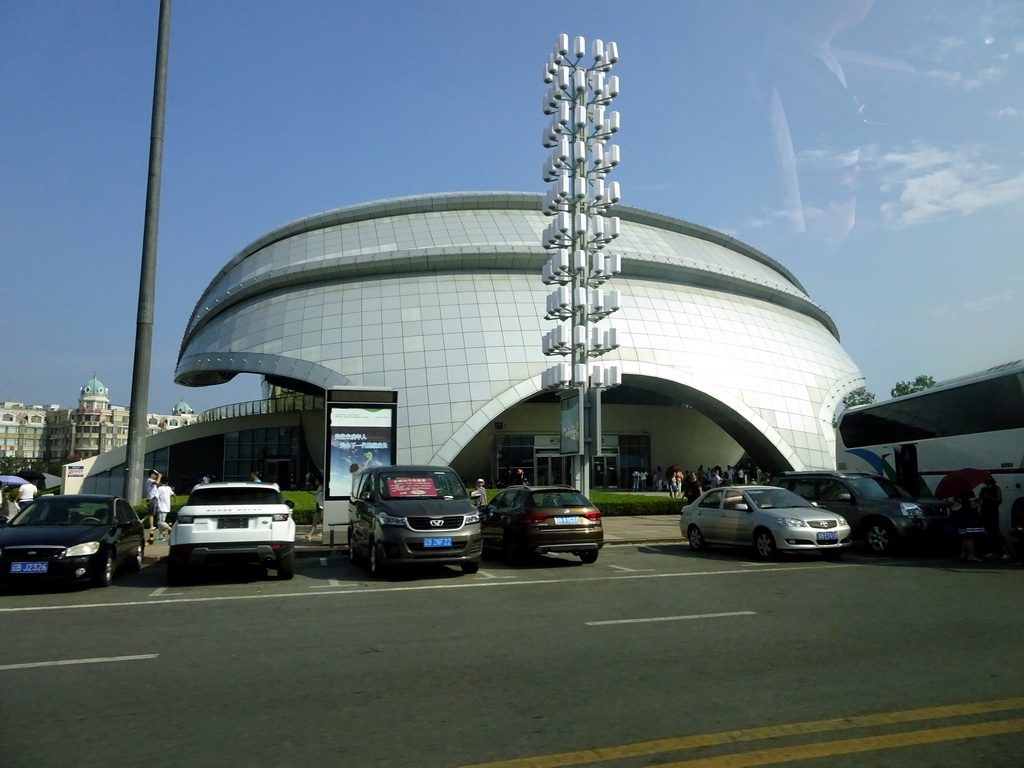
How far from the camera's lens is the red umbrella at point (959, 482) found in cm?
1609

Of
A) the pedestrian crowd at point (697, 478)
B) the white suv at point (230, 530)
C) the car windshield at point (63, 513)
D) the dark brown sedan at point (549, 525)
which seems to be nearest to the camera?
the white suv at point (230, 530)

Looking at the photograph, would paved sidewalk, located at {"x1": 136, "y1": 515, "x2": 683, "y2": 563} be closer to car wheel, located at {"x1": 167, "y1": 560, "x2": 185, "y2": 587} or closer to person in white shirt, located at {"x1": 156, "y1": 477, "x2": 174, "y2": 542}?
person in white shirt, located at {"x1": 156, "y1": 477, "x2": 174, "y2": 542}

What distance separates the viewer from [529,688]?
5809 millimetres

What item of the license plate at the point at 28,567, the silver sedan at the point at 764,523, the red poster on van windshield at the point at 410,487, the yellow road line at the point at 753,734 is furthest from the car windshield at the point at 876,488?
the license plate at the point at 28,567

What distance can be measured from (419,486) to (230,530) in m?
3.26

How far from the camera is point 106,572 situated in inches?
473

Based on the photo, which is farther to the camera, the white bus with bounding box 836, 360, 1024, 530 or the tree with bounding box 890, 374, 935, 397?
the tree with bounding box 890, 374, 935, 397

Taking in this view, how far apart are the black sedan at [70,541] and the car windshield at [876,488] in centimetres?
1468

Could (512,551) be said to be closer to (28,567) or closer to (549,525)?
(549,525)

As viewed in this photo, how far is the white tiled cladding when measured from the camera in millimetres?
33688

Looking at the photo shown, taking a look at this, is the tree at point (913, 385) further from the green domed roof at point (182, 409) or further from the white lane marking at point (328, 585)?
the green domed roof at point (182, 409)

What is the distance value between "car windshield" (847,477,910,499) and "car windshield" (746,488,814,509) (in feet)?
5.70

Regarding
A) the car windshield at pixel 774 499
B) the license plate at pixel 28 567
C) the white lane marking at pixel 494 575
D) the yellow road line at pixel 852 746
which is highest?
the car windshield at pixel 774 499

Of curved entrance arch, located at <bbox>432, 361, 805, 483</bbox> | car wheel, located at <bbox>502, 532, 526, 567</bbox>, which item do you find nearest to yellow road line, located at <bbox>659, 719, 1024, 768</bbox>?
car wheel, located at <bbox>502, 532, 526, 567</bbox>
